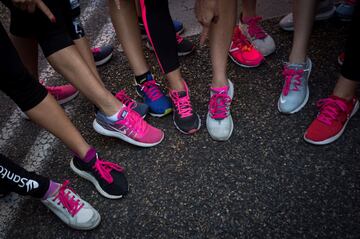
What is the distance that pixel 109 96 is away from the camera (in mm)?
1610

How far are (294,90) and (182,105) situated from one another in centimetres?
61

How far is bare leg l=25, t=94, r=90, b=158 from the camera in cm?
132

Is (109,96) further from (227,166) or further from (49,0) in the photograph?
(227,166)

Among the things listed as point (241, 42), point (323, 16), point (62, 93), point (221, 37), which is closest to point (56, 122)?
point (62, 93)

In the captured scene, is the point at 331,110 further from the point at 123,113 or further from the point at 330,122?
the point at 123,113

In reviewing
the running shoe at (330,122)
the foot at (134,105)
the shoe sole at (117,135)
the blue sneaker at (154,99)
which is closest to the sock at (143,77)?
the blue sneaker at (154,99)

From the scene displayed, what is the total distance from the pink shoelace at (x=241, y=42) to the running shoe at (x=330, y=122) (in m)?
0.65

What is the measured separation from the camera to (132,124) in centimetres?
168

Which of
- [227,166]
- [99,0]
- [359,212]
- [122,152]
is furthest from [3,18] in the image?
[359,212]

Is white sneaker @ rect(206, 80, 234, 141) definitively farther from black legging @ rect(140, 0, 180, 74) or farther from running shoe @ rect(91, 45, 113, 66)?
running shoe @ rect(91, 45, 113, 66)

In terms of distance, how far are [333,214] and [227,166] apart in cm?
49

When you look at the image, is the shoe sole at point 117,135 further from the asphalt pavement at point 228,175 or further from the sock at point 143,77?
the sock at point 143,77

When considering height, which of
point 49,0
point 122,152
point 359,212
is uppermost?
point 49,0

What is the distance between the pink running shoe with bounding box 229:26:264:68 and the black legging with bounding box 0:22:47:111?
1244mm
